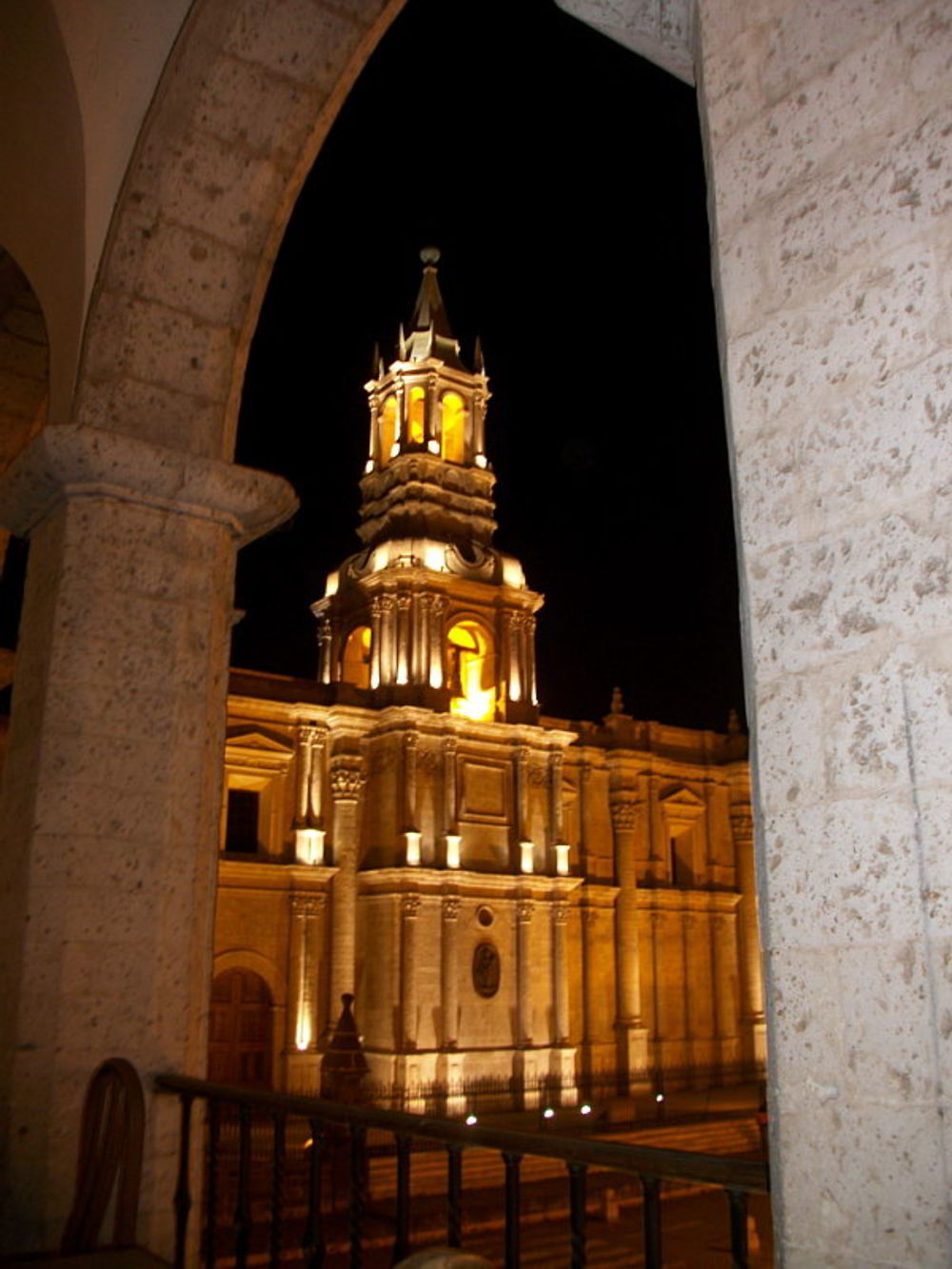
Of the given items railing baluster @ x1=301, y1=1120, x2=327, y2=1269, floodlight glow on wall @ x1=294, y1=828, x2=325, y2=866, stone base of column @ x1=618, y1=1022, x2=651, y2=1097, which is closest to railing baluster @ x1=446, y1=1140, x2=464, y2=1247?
railing baluster @ x1=301, y1=1120, x2=327, y2=1269

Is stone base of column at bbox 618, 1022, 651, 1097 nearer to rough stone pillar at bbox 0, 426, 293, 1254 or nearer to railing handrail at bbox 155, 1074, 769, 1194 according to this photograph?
rough stone pillar at bbox 0, 426, 293, 1254

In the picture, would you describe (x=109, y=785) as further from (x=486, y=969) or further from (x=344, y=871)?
(x=486, y=969)

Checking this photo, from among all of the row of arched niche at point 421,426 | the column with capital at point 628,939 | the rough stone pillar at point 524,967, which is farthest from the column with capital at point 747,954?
the row of arched niche at point 421,426

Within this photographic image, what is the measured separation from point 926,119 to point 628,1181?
57.6ft

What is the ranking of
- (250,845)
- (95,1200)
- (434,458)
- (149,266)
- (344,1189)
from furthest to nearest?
1. (434,458)
2. (250,845)
3. (344,1189)
4. (149,266)
5. (95,1200)

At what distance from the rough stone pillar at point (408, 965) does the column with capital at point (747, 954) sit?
9710 mm

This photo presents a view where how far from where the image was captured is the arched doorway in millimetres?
20219

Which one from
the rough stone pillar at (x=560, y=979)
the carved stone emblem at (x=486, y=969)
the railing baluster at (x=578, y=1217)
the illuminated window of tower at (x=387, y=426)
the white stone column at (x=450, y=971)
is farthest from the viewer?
the illuminated window of tower at (x=387, y=426)

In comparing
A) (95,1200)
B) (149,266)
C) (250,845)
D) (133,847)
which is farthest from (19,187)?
(250,845)

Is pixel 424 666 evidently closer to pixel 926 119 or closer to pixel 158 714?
pixel 158 714

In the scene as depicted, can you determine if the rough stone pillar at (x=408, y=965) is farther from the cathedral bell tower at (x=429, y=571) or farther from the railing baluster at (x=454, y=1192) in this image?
the railing baluster at (x=454, y=1192)

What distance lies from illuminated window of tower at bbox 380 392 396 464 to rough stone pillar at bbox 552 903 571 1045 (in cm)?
1081

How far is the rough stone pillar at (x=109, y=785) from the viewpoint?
11.1 ft

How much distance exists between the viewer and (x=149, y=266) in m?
4.07
